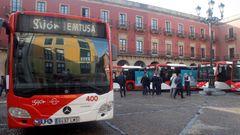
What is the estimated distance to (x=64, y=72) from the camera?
20.0 ft

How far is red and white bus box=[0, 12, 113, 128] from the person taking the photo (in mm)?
5797

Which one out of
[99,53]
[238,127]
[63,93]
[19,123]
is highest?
[99,53]

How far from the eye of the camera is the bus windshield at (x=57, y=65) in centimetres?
584

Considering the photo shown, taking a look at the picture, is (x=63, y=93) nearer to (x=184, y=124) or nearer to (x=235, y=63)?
(x=184, y=124)

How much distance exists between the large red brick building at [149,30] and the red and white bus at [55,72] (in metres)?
23.6

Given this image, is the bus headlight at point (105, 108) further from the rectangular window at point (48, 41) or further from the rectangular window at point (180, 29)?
the rectangular window at point (180, 29)

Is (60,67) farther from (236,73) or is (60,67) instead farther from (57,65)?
(236,73)

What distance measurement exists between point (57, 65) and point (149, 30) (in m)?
33.2

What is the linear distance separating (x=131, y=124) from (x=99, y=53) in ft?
8.07

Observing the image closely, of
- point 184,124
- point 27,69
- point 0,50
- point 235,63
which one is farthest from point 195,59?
point 27,69

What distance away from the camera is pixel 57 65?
6.04m

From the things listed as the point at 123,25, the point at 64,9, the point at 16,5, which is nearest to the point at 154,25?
the point at 123,25

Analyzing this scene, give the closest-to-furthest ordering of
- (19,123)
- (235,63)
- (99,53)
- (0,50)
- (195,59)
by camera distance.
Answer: (19,123)
(99,53)
(235,63)
(0,50)
(195,59)

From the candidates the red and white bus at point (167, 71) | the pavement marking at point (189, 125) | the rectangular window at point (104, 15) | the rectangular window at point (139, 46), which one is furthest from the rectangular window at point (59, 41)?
the rectangular window at point (139, 46)
